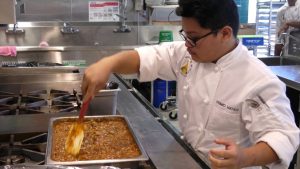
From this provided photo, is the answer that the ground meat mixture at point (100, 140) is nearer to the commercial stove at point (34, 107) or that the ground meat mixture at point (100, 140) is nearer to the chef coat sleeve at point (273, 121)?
the commercial stove at point (34, 107)

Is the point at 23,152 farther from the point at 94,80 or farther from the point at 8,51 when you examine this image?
the point at 8,51

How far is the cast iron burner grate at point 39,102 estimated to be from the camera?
58.0 inches

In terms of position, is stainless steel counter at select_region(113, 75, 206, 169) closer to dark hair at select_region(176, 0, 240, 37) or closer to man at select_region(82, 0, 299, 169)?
man at select_region(82, 0, 299, 169)

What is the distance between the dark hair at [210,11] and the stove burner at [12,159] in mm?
655

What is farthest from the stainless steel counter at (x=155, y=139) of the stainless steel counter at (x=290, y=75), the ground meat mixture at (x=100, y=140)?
the stainless steel counter at (x=290, y=75)

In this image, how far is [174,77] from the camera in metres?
1.48

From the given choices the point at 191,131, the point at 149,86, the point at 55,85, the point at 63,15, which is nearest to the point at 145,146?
the point at 191,131

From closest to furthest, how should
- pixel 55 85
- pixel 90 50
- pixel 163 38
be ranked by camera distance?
pixel 55 85 < pixel 90 50 < pixel 163 38

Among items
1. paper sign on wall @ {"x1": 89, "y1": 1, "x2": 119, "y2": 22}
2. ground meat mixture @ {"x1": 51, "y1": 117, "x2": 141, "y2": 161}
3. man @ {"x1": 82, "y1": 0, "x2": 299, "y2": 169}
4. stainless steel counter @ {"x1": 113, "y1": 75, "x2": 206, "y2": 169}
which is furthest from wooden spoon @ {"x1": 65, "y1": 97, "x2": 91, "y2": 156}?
paper sign on wall @ {"x1": 89, "y1": 1, "x2": 119, "y2": 22}

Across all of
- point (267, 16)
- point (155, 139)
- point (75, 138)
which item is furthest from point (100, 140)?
point (267, 16)

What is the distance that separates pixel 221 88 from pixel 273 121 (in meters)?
0.22

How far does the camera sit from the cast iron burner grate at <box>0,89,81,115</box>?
4.83ft

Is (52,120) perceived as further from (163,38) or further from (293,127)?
(163,38)

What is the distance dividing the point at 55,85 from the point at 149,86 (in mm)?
2935
